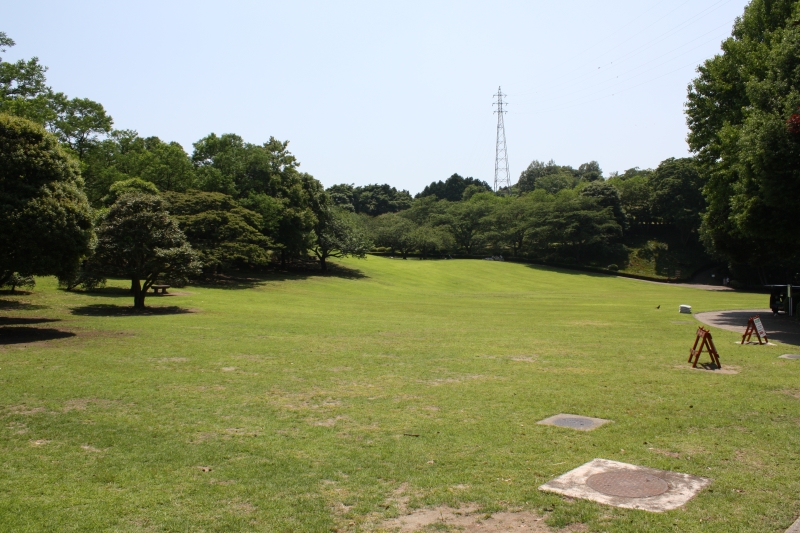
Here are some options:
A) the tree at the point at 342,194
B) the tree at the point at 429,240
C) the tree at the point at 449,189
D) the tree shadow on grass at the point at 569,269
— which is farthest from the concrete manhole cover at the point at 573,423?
the tree at the point at 449,189

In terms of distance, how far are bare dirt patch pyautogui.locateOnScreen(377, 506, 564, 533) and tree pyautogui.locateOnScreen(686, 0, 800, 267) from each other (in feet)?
69.1

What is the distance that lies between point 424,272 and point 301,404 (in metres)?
62.0

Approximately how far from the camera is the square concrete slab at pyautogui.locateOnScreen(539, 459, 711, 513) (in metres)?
6.52

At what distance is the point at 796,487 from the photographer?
6.90 meters

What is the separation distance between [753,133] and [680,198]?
242 feet

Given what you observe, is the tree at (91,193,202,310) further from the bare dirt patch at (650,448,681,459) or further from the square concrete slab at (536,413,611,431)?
the bare dirt patch at (650,448,681,459)

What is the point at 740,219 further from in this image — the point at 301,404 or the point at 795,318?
the point at 301,404

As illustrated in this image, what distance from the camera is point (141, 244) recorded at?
91.4 ft

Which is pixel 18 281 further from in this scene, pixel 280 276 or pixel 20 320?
pixel 280 276

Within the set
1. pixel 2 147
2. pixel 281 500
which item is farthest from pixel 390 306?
pixel 281 500

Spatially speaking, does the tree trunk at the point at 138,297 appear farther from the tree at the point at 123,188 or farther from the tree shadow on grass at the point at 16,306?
the tree at the point at 123,188

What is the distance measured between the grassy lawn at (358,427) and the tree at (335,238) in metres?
43.2

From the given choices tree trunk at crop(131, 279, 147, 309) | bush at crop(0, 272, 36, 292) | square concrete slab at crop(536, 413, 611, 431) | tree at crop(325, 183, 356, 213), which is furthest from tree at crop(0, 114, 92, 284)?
tree at crop(325, 183, 356, 213)

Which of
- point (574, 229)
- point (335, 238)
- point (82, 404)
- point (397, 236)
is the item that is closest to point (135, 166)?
point (335, 238)
